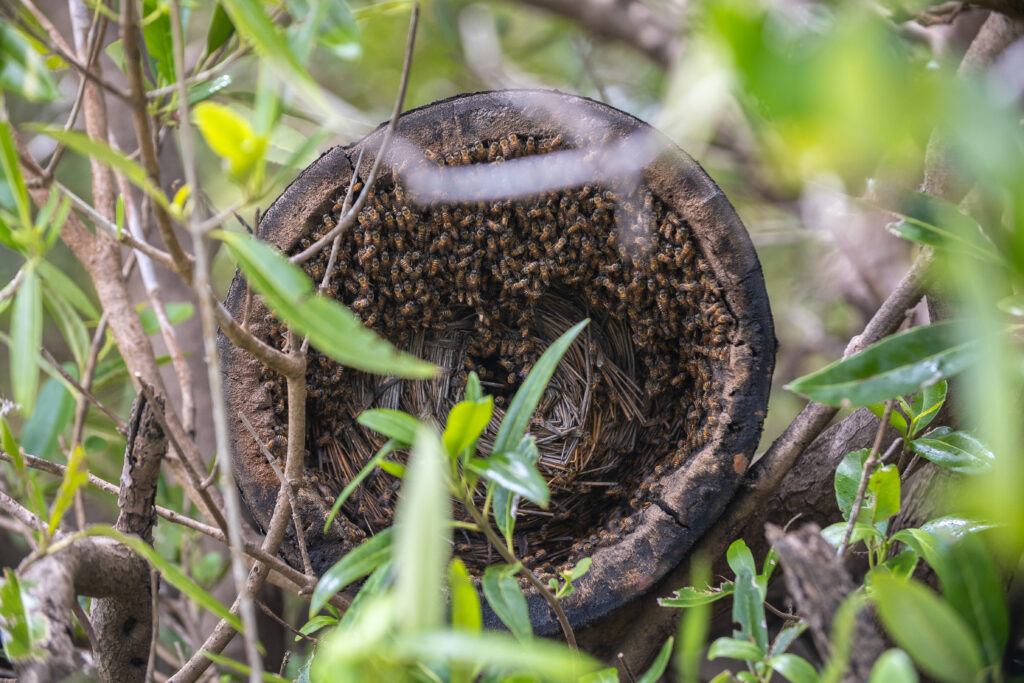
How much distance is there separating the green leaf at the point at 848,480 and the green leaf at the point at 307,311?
1.93ft

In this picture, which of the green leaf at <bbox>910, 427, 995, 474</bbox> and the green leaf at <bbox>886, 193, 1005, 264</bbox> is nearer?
the green leaf at <bbox>886, 193, 1005, 264</bbox>

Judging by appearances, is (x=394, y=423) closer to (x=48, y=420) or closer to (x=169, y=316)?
(x=48, y=420)

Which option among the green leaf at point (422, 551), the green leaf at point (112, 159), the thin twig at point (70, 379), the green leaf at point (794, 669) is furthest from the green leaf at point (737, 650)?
the thin twig at point (70, 379)

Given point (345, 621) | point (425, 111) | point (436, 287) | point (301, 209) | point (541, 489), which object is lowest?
point (345, 621)

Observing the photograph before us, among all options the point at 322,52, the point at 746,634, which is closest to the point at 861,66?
the point at 746,634

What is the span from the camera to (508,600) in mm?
649

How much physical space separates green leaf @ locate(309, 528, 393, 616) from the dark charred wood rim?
378 millimetres

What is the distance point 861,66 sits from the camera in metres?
0.35

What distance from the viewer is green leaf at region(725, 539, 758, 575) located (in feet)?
2.56

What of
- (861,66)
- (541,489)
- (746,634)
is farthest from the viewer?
(746,634)

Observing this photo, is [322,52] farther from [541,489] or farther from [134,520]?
[541,489]

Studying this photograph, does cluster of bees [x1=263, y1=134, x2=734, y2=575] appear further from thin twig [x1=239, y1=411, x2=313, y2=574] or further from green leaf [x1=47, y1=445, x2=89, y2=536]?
green leaf [x1=47, y1=445, x2=89, y2=536]

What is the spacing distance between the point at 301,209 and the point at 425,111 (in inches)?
8.6

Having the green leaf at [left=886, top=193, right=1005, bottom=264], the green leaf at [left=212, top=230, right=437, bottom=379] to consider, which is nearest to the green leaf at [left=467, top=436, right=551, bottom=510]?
the green leaf at [left=212, top=230, right=437, bottom=379]
